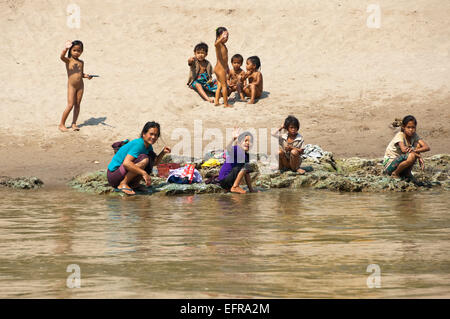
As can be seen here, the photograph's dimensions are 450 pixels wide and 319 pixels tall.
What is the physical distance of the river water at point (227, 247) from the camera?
4.41m

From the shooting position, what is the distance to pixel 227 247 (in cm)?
562

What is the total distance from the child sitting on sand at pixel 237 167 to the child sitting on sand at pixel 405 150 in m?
2.02

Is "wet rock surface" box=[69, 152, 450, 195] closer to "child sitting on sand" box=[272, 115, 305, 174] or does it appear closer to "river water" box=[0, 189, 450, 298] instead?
"child sitting on sand" box=[272, 115, 305, 174]

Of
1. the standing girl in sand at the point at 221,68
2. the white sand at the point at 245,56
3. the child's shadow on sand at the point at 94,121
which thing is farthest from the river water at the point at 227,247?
the standing girl in sand at the point at 221,68

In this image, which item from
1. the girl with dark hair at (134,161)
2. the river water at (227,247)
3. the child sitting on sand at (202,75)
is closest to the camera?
the river water at (227,247)

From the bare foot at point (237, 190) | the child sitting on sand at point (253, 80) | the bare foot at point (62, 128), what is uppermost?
the child sitting on sand at point (253, 80)

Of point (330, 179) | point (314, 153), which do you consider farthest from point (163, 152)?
point (314, 153)

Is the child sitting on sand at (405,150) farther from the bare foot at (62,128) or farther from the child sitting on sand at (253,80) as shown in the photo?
the bare foot at (62,128)

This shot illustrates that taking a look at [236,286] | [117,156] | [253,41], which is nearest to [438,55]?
[253,41]

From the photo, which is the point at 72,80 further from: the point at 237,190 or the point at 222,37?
the point at 237,190

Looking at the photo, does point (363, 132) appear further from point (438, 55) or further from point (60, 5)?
point (60, 5)

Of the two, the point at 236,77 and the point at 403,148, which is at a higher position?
the point at 236,77

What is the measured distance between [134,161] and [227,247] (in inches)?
149

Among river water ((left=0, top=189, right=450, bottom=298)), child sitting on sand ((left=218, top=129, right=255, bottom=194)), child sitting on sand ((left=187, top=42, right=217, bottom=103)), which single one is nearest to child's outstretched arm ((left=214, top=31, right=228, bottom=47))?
child sitting on sand ((left=187, top=42, right=217, bottom=103))
